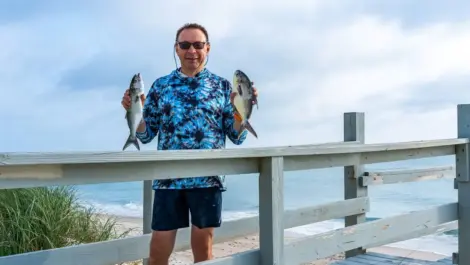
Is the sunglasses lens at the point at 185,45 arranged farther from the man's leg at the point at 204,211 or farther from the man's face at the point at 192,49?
the man's leg at the point at 204,211

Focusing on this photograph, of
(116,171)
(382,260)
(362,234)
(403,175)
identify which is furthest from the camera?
(403,175)

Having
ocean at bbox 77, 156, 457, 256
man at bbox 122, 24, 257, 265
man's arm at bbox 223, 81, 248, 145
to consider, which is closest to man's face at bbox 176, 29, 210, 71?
man at bbox 122, 24, 257, 265

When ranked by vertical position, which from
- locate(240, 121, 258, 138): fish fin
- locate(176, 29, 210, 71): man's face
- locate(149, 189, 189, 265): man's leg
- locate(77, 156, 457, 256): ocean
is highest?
locate(176, 29, 210, 71): man's face

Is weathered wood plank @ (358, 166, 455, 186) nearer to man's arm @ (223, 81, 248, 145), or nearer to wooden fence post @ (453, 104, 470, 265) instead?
wooden fence post @ (453, 104, 470, 265)

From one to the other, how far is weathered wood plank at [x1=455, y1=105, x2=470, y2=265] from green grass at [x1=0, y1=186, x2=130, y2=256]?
11.8ft

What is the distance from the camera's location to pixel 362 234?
3.15m

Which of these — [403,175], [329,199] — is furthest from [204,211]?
[329,199]

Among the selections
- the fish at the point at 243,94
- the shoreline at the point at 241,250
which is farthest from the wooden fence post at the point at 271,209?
the shoreline at the point at 241,250

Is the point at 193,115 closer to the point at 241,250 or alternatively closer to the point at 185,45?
the point at 185,45

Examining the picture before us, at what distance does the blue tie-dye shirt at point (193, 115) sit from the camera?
2.65 meters

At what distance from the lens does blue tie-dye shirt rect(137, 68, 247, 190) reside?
8.69 ft

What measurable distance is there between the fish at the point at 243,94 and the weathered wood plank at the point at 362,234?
0.69 m

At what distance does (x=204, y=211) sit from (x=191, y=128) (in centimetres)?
Result: 42

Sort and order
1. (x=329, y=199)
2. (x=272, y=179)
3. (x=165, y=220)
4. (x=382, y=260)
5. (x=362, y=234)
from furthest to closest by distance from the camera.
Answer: (x=329, y=199) → (x=382, y=260) → (x=362, y=234) → (x=165, y=220) → (x=272, y=179)
